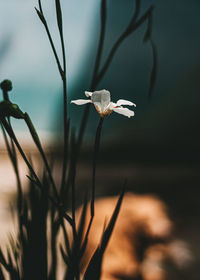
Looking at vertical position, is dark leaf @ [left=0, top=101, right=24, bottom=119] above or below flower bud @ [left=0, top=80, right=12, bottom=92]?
below

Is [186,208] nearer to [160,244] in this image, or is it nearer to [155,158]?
[160,244]

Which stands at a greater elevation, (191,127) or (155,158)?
(191,127)

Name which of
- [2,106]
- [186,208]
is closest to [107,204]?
[186,208]

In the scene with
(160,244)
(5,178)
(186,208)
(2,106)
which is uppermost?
(2,106)

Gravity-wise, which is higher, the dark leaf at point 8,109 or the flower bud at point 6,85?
the flower bud at point 6,85

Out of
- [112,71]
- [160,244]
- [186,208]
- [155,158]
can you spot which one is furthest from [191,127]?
[160,244]

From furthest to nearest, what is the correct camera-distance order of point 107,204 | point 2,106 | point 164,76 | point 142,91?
point 142,91 < point 164,76 < point 107,204 < point 2,106

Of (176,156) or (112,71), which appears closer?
(176,156)

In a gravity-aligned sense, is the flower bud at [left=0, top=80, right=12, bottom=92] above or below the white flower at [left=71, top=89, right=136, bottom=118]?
above

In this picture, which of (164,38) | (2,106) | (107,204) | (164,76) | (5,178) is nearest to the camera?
(2,106)

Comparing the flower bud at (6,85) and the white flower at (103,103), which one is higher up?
the flower bud at (6,85)

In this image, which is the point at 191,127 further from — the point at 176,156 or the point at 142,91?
the point at 142,91
